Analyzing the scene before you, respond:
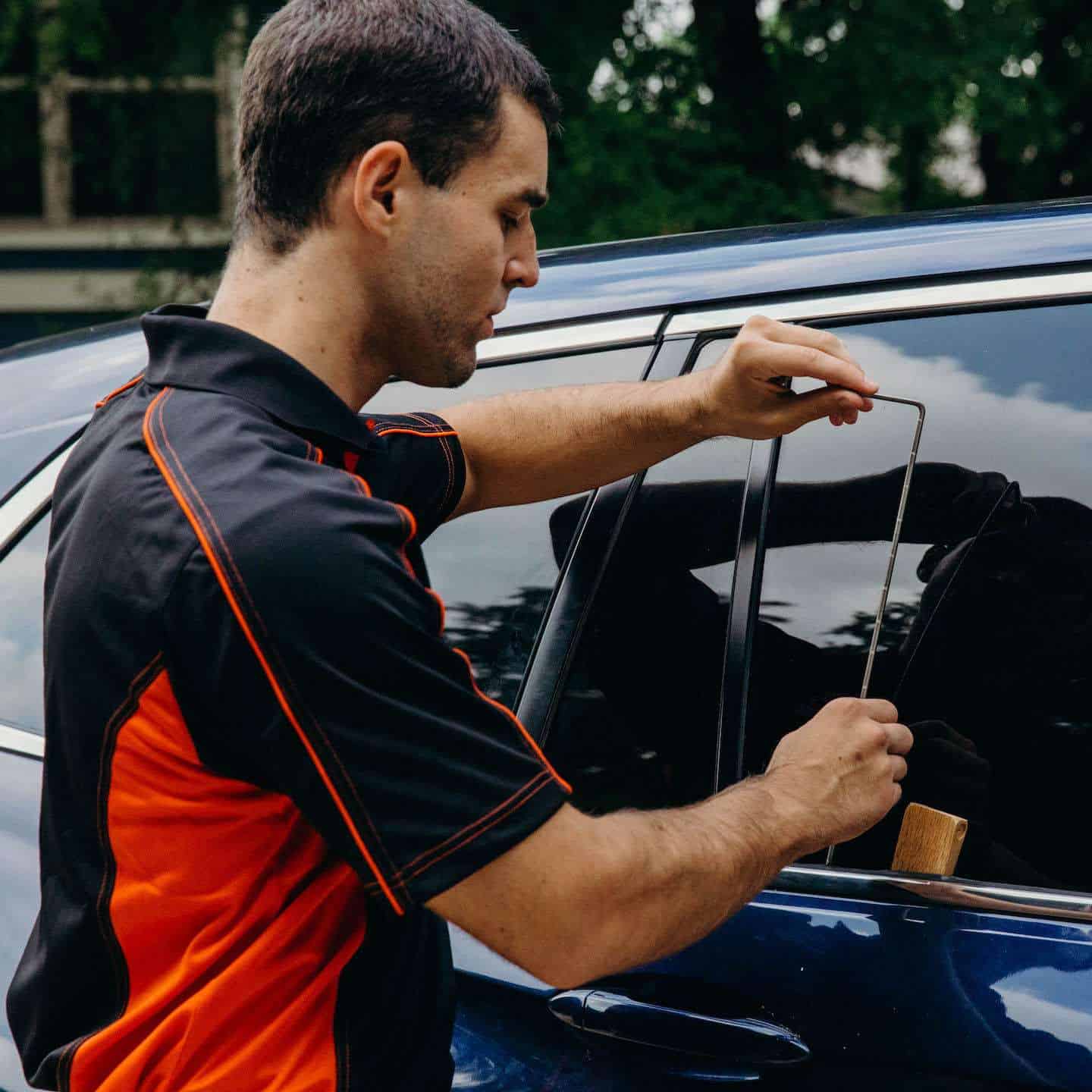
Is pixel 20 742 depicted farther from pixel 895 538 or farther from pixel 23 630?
pixel 895 538

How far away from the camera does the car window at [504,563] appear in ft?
5.37

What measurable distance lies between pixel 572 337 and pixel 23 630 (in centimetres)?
79

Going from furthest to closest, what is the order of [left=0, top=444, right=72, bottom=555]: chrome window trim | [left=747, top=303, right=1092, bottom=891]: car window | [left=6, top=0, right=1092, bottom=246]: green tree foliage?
[left=6, top=0, right=1092, bottom=246]: green tree foliage, [left=0, top=444, right=72, bottom=555]: chrome window trim, [left=747, top=303, right=1092, bottom=891]: car window

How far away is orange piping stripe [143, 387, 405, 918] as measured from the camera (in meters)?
1.09

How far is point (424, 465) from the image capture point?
166 centimetres

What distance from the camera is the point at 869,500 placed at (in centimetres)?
154

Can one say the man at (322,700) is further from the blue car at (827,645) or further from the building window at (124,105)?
the building window at (124,105)

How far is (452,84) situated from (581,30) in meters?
5.65

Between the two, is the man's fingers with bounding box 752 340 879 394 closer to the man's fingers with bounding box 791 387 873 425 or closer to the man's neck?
the man's fingers with bounding box 791 387 873 425

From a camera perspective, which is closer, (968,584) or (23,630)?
(968,584)

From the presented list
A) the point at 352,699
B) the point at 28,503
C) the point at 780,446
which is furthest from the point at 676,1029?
the point at 28,503

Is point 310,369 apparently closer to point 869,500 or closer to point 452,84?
point 452,84

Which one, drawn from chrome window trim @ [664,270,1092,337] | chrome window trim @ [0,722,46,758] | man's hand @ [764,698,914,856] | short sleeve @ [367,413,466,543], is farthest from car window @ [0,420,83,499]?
man's hand @ [764,698,914,856]

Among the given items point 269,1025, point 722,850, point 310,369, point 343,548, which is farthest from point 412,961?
point 310,369
